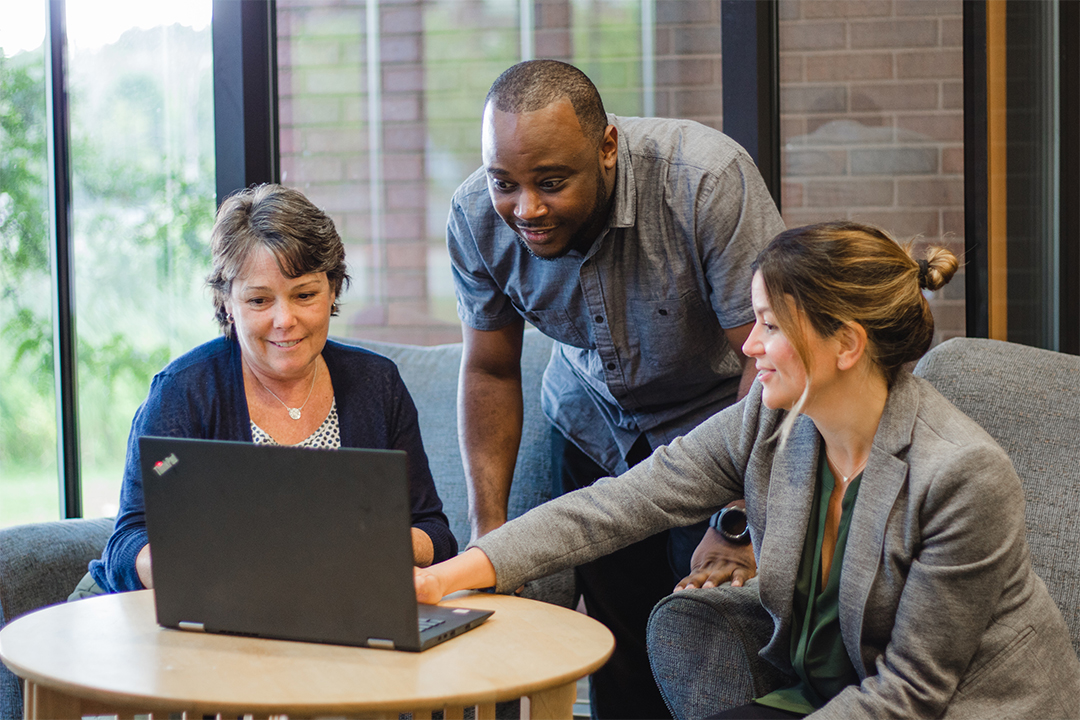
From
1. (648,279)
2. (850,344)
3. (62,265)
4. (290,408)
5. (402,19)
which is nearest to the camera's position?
(850,344)

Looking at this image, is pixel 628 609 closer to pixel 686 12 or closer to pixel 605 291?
pixel 605 291

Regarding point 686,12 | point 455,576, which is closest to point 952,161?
point 686,12

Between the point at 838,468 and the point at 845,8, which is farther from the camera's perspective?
the point at 845,8

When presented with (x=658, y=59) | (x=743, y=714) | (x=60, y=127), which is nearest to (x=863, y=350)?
(x=743, y=714)

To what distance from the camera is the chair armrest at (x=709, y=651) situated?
58.8 inches

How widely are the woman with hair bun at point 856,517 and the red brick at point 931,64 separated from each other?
1060mm

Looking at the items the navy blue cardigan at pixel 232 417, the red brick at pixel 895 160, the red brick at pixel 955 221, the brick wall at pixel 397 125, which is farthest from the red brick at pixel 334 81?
→ the red brick at pixel 955 221

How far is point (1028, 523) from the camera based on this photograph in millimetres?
1636

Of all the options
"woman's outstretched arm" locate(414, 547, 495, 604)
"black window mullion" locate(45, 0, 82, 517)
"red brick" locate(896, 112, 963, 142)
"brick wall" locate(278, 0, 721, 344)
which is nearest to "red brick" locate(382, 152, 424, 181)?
"brick wall" locate(278, 0, 721, 344)

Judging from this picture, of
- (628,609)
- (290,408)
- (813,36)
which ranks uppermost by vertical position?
(813,36)

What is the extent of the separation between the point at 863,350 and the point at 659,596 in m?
1.00

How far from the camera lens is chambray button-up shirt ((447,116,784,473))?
1.80 meters

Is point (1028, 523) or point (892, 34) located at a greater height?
point (892, 34)

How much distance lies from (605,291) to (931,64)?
1007mm
